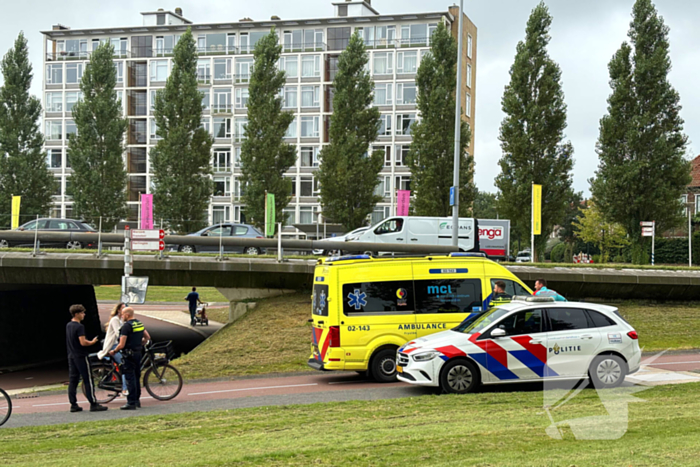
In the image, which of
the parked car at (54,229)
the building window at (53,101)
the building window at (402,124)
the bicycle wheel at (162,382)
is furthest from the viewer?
the building window at (53,101)

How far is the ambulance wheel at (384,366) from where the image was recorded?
14.5 m

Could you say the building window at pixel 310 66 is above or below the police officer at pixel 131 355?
above

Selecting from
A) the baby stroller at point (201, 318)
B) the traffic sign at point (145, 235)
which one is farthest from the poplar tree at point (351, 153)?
the traffic sign at point (145, 235)

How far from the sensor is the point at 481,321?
13.0 meters

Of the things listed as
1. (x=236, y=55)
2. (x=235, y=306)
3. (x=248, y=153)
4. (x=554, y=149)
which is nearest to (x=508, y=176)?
(x=554, y=149)

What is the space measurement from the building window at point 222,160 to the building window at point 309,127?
7828 millimetres

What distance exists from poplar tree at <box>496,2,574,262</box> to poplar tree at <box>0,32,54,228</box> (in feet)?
115

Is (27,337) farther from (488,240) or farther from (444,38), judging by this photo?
(444,38)

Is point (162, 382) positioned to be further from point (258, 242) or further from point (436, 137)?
point (436, 137)

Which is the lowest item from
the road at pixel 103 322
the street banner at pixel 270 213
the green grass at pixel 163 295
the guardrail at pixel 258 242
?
the green grass at pixel 163 295

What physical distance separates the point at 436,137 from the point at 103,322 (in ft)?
74.7

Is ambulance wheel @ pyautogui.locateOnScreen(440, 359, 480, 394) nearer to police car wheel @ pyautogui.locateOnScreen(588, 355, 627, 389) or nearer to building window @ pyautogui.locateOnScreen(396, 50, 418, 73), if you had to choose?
police car wheel @ pyautogui.locateOnScreen(588, 355, 627, 389)

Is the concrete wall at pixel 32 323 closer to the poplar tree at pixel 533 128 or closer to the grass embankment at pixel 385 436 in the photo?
the grass embankment at pixel 385 436

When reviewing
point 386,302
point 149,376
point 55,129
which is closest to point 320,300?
point 386,302
